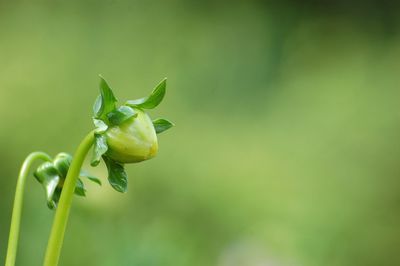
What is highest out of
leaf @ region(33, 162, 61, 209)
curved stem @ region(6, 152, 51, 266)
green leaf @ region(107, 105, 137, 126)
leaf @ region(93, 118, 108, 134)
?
green leaf @ region(107, 105, 137, 126)

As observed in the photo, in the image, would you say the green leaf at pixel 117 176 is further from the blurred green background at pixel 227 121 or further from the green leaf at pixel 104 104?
the blurred green background at pixel 227 121

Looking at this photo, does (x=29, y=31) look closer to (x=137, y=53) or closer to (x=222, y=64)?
(x=137, y=53)

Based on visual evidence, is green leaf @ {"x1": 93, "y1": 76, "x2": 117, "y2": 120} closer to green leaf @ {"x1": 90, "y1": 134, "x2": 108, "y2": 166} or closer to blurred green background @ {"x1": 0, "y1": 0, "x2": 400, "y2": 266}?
green leaf @ {"x1": 90, "y1": 134, "x2": 108, "y2": 166}

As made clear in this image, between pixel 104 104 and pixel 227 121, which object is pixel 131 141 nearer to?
pixel 104 104

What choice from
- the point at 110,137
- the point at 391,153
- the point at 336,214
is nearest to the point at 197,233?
the point at 336,214

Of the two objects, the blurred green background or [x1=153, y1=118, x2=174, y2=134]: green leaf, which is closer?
[x1=153, y1=118, x2=174, y2=134]: green leaf

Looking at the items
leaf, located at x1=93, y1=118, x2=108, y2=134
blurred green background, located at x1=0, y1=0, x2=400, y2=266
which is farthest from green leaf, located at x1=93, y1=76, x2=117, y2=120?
blurred green background, located at x1=0, y1=0, x2=400, y2=266

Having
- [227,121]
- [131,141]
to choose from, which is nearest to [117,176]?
[131,141]
